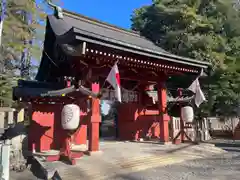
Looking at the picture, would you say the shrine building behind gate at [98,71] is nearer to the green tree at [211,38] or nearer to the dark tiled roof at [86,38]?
the dark tiled roof at [86,38]

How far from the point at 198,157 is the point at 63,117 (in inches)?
190

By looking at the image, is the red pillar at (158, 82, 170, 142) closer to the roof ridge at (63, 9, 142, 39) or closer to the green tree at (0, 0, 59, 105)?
the roof ridge at (63, 9, 142, 39)

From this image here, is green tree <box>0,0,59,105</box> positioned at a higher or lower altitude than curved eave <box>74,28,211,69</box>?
higher

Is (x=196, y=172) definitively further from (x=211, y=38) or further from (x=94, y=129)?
(x=211, y=38)

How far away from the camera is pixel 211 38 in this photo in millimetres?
13602

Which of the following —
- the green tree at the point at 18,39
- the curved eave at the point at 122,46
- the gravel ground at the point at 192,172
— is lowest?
the gravel ground at the point at 192,172

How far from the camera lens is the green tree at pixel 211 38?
13156mm

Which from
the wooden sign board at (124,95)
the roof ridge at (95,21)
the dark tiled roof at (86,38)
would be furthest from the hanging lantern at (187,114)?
the roof ridge at (95,21)

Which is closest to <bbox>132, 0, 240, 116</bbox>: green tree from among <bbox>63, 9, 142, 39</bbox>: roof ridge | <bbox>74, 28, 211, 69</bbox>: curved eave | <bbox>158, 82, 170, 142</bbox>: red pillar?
<bbox>63, 9, 142, 39</bbox>: roof ridge

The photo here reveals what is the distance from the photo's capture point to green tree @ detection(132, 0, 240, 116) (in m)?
13.2

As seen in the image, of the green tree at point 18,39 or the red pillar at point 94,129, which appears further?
the green tree at point 18,39

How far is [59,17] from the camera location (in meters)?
10.1

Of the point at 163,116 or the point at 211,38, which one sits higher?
the point at 211,38

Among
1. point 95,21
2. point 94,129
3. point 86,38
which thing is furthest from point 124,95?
point 86,38
